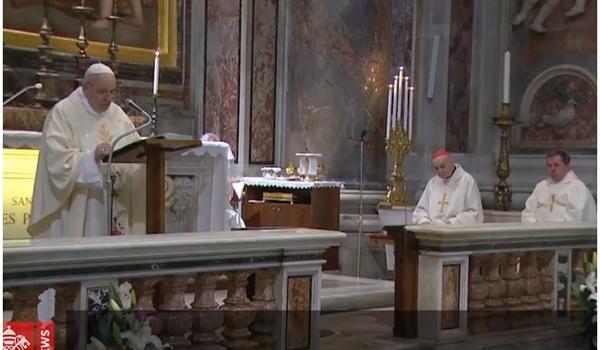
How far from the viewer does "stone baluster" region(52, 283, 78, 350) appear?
4547 millimetres

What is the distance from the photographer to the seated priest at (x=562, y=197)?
28.2ft

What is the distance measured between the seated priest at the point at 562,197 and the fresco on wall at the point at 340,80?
3.35 m

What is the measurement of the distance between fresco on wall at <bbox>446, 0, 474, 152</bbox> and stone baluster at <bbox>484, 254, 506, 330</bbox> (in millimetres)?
4760

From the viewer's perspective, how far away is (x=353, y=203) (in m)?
11.7

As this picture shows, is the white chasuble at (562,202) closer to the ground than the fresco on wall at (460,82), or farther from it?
closer to the ground

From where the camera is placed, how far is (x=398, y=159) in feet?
36.9

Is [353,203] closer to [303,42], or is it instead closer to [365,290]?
[303,42]

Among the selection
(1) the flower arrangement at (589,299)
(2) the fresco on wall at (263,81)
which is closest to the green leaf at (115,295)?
(1) the flower arrangement at (589,299)

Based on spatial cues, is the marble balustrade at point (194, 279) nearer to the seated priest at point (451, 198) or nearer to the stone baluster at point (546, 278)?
the stone baluster at point (546, 278)

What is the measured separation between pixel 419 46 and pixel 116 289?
7.70 metres

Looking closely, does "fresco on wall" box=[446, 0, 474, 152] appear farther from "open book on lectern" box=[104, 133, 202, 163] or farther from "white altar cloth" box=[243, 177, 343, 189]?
"open book on lectern" box=[104, 133, 202, 163]

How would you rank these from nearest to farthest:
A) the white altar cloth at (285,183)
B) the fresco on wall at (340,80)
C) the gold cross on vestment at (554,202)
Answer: the gold cross on vestment at (554,202) → the white altar cloth at (285,183) → the fresco on wall at (340,80)

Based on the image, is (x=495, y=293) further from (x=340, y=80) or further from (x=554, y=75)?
(x=340, y=80)

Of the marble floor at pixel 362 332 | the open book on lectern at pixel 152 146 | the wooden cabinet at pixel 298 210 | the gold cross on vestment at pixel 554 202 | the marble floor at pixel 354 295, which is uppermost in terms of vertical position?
the open book on lectern at pixel 152 146
